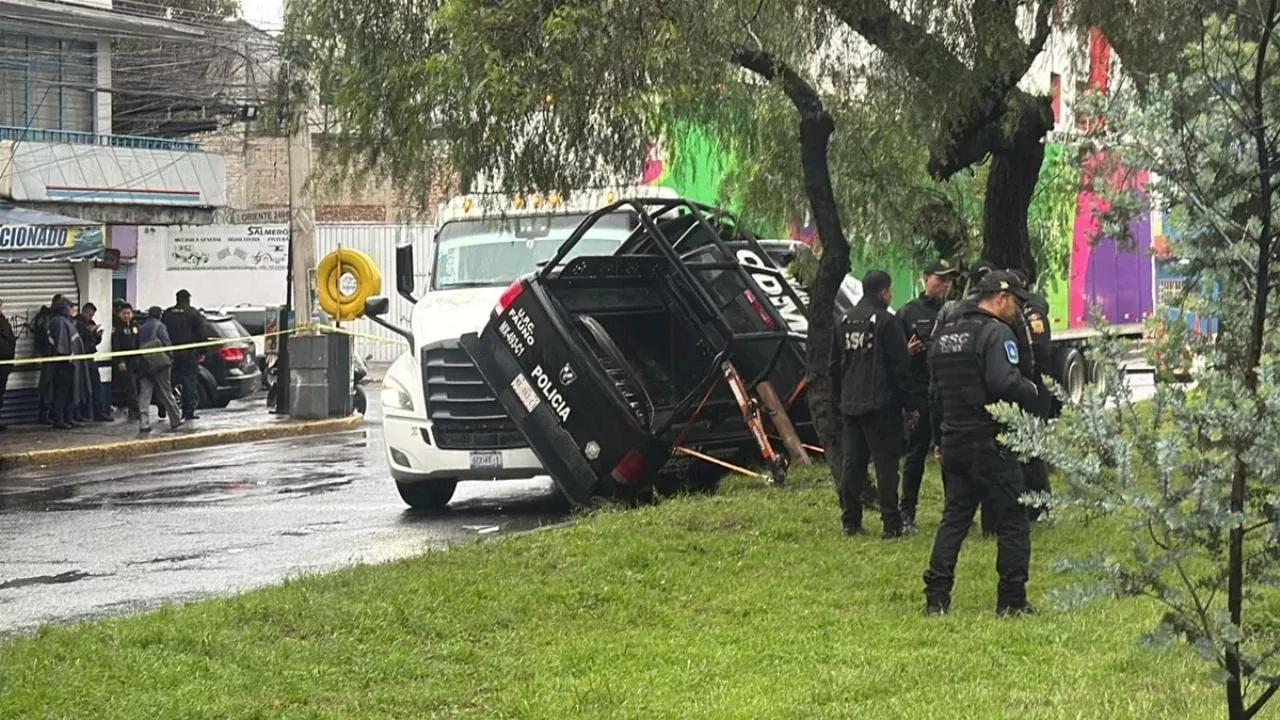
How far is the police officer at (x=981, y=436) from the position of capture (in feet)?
25.8

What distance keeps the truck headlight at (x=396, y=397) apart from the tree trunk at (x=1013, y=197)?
15.5 ft

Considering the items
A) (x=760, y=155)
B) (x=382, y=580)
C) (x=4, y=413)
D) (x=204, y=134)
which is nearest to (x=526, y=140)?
(x=382, y=580)

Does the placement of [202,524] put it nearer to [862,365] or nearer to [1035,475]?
[862,365]

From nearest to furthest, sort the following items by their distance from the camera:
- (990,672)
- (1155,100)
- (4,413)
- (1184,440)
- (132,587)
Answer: (1184,440) < (1155,100) < (990,672) < (132,587) < (4,413)

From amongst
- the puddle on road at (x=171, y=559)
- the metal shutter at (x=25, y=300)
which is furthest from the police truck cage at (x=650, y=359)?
the metal shutter at (x=25, y=300)

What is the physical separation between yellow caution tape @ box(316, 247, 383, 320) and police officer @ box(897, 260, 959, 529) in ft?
41.1

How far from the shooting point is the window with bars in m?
25.6

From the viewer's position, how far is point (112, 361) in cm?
2369

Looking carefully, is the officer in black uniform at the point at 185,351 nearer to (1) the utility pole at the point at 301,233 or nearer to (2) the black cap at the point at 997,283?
(1) the utility pole at the point at 301,233

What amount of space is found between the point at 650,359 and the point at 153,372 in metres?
9.36

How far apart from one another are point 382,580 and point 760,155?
718 centimetres

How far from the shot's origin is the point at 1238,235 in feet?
15.0

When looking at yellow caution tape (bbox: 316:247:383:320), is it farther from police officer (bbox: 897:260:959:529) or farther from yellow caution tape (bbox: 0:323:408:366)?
police officer (bbox: 897:260:959:529)

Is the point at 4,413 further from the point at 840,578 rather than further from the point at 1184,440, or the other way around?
the point at 1184,440
